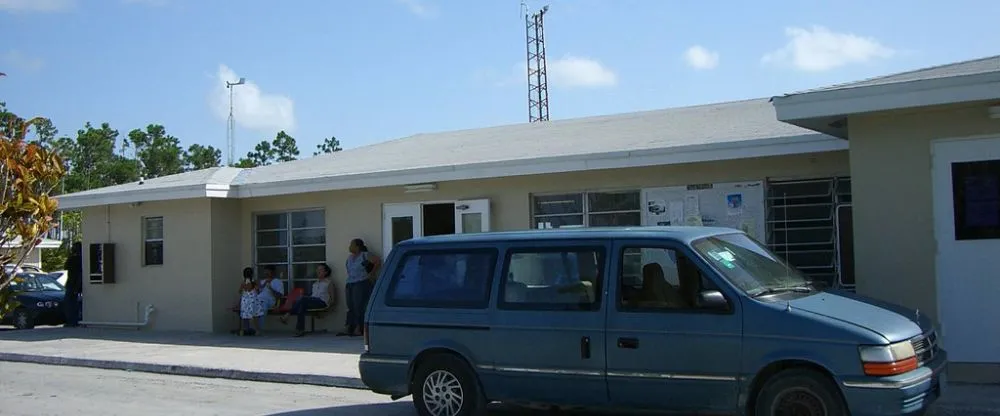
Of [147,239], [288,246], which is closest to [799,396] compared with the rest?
[288,246]

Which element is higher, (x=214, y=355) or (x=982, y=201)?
(x=982, y=201)

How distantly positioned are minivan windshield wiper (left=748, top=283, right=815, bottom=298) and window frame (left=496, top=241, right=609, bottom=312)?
121cm

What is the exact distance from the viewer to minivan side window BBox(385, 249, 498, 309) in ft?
27.6

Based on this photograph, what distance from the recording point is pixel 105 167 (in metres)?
58.6

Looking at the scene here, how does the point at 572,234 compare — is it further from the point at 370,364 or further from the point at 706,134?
the point at 706,134

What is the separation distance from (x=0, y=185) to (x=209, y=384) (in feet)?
19.5

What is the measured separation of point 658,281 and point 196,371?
7.93 meters

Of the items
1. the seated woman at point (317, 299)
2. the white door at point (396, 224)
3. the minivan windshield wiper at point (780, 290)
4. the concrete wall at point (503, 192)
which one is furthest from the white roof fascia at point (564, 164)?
the minivan windshield wiper at point (780, 290)

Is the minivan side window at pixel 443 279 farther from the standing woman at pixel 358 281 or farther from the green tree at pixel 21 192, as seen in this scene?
the standing woman at pixel 358 281

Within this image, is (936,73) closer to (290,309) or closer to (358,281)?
(358,281)

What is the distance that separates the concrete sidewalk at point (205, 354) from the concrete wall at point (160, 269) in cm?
50

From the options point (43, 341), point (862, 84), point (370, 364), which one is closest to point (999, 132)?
point (862, 84)

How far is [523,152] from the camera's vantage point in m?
14.9

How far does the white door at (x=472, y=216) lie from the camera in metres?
14.9
